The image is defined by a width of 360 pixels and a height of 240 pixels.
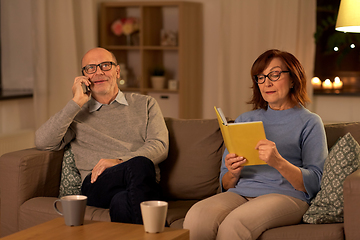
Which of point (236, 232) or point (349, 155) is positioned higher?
point (349, 155)

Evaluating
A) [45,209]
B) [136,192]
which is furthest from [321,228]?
[45,209]

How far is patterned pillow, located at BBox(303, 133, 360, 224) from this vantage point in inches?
68.5

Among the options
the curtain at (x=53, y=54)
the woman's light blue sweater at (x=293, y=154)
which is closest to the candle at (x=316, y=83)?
the curtain at (x=53, y=54)

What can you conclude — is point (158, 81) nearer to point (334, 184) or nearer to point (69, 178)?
point (69, 178)

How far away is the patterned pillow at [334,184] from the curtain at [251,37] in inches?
84.0

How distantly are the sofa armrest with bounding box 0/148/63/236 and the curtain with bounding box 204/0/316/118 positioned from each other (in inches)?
90.5

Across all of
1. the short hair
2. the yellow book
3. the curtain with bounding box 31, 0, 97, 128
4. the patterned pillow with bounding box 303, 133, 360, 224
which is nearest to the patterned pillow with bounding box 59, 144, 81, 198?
the yellow book

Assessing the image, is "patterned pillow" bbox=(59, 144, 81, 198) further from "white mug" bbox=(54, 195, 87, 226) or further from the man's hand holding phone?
"white mug" bbox=(54, 195, 87, 226)

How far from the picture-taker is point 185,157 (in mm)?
2355

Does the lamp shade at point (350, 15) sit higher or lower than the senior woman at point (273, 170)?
higher

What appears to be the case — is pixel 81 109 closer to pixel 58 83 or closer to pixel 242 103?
pixel 58 83

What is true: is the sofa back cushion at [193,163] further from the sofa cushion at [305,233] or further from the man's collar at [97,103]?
the sofa cushion at [305,233]

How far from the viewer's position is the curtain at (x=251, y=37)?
3.85 metres

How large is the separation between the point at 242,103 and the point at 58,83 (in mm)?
1666
